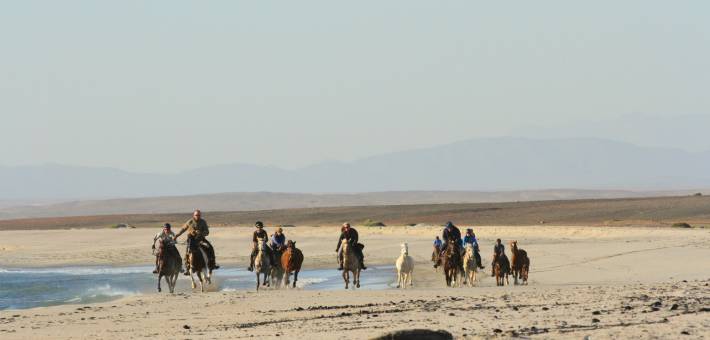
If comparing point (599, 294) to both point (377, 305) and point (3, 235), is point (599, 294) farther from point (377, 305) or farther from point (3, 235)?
point (3, 235)

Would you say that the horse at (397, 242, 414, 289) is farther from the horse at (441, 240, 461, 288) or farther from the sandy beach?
the sandy beach

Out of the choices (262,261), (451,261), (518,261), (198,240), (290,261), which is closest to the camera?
(198,240)

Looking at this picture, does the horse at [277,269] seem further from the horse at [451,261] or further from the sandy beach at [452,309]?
the horse at [451,261]

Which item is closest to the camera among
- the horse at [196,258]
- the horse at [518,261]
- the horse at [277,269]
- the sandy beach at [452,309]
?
the sandy beach at [452,309]

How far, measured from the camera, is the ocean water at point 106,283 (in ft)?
72.9

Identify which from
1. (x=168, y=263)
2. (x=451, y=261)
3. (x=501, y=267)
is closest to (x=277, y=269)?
(x=168, y=263)

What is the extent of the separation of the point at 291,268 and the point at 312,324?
957 centimetres

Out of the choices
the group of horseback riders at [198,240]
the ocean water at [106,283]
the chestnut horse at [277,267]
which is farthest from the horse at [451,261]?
the chestnut horse at [277,267]

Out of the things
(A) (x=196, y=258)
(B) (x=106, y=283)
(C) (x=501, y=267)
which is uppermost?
(A) (x=196, y=258)

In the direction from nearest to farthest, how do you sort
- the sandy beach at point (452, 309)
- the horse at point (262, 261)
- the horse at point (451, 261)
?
the sandy beach at point (452, 309), the horse at point (451, 261), the horse at point (262, 261)

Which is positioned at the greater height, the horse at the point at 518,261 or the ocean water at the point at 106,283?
the horse at the point at 518,261

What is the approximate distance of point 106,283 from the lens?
85.4 feet

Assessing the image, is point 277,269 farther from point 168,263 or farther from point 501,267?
point 501,267

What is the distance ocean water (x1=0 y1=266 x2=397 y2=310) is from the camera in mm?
22219
